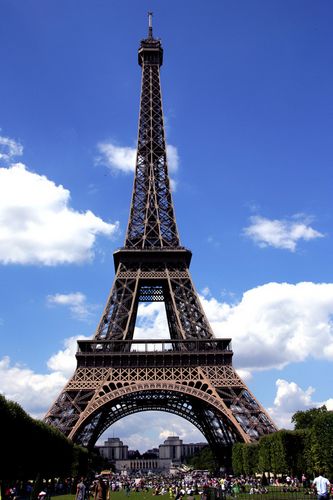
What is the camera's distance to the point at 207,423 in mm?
66438

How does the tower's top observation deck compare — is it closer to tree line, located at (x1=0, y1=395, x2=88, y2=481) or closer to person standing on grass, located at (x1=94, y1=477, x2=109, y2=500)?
tree line, located at (x1=0, y1=395, x2=88, y2=481)

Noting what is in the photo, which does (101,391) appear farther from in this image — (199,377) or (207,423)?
(207,423)

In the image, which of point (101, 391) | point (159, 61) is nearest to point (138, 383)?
point (101, 391)

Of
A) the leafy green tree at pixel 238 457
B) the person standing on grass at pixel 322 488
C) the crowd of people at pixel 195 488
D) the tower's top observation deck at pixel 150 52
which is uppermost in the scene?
the tower's top observation deck at pixel 150 52

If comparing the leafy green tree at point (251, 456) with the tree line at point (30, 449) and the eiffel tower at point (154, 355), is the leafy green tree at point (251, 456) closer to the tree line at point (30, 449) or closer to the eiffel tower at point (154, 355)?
the eiffel tower at point (154, 355)

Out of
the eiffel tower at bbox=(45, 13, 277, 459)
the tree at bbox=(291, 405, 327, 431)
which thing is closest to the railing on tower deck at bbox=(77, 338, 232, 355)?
the eiffel tower at bbox=(45, 13, 277, 459)

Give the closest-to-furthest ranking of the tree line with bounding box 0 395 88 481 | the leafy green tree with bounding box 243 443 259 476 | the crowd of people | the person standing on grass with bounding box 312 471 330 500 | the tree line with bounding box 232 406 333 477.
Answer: the person standing on grass with bounding box 312 471 330 500
the crowd of people
the tree line with bounding box 0 395 88 481
the tree line with bounding box 232 406 333 477
the leafy green tree with bounding box 243 443 259 476

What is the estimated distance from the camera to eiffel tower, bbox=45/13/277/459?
172 feet

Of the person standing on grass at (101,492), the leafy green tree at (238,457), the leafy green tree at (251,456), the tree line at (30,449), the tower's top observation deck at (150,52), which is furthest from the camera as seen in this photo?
the tower's top observation deck at (150,52)

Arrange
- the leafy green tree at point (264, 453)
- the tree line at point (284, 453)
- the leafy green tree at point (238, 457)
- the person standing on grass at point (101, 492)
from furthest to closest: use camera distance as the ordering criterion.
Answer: the leafy green tree at point (238, 457) < the leafy green tree at point (264, 453) < the tree line at point (284, 453) < the person standing on grass at point (101, 492)

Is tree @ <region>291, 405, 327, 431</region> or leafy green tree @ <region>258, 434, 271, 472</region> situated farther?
tree @ <region>291, 405, 327, 431</region>

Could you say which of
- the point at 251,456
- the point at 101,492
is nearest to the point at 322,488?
the point at 101,492

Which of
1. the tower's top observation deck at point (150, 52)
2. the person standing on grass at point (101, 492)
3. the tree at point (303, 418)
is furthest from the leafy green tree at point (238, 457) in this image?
the tower's top observation deck at point (150, 52)

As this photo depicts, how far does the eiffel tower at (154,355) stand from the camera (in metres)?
52.3
